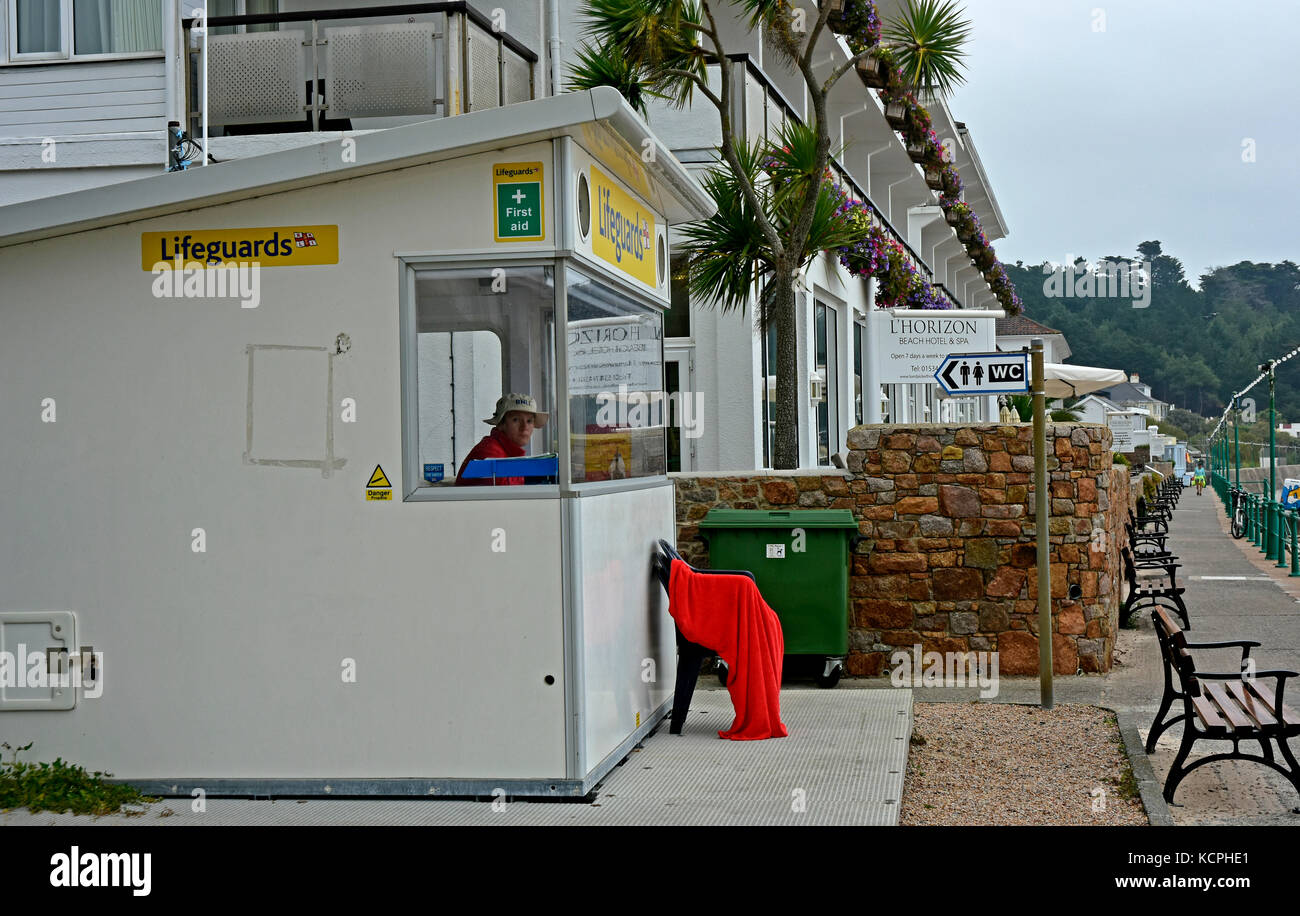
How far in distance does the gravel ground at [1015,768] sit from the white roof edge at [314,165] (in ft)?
11.2

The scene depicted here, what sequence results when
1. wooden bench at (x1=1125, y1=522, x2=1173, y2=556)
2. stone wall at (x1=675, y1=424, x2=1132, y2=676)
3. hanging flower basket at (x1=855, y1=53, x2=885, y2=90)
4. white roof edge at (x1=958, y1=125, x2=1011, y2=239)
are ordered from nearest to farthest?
stone wall at (x1=675, y1=424, x2=1132, y2=676) → wooden bench at (x1=1125, y1=522, x2=1173, y2=556) → hanging flower basket at (x1=855, y1=53, x2=885, y2=90) → white roof edge at (x1=958, y1=125, x2=1011, y2=239)

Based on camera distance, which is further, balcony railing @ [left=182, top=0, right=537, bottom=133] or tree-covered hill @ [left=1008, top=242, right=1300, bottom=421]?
tree-covered hill @ [left=1008, top=242, right=1300, bottom=421]

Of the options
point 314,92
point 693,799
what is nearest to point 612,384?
point 693,799

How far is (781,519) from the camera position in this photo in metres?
9.98

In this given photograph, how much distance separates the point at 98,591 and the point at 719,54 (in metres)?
7.08

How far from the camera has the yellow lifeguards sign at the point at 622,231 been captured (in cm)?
700

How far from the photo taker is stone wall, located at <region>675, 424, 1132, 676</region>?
1027 cm

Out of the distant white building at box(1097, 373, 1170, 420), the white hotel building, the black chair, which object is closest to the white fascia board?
the white hotel building

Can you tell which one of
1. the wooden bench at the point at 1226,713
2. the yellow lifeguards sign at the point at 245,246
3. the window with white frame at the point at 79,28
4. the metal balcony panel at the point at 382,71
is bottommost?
the wooden bench at the point at 1226,713

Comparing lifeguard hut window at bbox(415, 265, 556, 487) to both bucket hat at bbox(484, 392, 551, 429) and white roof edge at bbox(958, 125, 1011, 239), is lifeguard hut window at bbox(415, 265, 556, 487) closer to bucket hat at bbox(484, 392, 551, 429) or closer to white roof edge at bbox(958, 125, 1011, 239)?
bucket hat at bbox(484, 392, 551, 429)

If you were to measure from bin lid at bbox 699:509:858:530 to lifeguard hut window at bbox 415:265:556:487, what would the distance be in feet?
11.3

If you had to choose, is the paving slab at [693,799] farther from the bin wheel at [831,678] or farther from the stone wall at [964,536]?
the stone wall at [964,536]

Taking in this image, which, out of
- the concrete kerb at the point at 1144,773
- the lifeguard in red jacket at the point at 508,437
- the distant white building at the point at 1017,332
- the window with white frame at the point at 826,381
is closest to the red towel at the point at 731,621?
the lifeguard in red jacket at the point at 508,437

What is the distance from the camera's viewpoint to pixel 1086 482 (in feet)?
33.7
